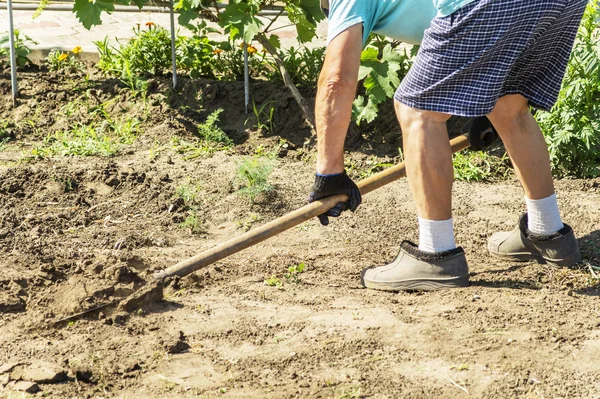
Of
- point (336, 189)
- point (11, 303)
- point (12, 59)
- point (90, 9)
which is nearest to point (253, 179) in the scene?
point (336, 189)

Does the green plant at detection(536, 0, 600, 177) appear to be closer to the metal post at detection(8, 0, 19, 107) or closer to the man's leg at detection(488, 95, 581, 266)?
the man's leg at detection(488, 95, 581, 266)

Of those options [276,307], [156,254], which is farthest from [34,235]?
[276,307]

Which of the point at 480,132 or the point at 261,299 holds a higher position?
the point at 480,132

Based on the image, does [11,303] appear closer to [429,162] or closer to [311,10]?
[429,162]

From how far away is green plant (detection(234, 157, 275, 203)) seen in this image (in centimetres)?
486

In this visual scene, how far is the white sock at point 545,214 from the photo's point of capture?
3982 mm

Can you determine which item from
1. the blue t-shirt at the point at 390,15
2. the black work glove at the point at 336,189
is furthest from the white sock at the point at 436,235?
the blue t-shirt at the point at 390,15

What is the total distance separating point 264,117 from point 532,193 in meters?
2.40

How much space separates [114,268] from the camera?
3.78 metres

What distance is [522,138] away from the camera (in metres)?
3.88

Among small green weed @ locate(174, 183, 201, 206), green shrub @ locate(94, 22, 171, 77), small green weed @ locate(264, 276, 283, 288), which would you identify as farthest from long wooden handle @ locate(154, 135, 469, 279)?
green shrub @ locate(94, 22, 171, 77)

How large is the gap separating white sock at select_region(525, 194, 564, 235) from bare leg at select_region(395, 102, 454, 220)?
0.55 meters

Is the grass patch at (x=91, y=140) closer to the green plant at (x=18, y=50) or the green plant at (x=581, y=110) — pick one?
the green plant at (x=18, y=50)

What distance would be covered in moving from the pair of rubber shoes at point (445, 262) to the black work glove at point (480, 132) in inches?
16.4
